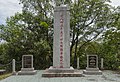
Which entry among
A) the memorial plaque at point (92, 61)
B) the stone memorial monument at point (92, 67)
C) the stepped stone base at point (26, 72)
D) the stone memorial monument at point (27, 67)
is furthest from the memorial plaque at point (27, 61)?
the memorial plaque at point (92, 61)

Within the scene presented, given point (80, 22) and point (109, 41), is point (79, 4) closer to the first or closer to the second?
point (80, 22)

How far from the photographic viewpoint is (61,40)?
38.4 ft

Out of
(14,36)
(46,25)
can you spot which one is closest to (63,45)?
(46,25)

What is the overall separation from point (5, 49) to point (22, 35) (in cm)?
170

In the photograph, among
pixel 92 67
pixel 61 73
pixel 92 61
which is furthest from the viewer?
pixel 92 61

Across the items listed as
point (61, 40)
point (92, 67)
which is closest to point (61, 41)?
point (61, 40)

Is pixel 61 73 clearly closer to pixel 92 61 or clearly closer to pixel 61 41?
pixel 61 41

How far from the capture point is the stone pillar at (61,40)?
11.7 m

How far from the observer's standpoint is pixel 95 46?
17766 millimetres

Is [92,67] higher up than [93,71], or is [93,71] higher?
[92,67]

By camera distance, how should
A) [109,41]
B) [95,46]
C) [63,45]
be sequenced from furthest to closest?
[95,46] < [109,41] < [63,45]

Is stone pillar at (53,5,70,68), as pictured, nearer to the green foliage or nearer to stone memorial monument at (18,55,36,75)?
stone memorial monument at (18,55,36,75)

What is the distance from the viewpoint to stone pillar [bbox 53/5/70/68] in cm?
1172

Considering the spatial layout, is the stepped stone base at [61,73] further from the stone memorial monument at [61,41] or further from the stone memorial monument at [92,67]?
the stone memorial monument at [92,67]
